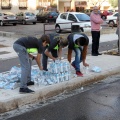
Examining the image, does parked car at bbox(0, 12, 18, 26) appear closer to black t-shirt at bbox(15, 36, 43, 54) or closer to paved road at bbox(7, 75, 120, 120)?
paved road at bbox(7, 75, 120, 120)

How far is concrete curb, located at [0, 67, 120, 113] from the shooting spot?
18.7 feet

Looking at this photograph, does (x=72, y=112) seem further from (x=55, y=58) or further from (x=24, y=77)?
(x=55, y=58)

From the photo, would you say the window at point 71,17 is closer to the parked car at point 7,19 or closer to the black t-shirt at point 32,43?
the parked car at point 7,19

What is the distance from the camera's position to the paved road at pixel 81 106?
17.1 ft

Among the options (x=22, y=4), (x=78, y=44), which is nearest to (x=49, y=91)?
(x=78, y=44)

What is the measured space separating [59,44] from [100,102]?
5.74 ft

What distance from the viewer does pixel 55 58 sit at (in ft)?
24.3

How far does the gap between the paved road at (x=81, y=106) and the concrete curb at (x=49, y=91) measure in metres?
0.15

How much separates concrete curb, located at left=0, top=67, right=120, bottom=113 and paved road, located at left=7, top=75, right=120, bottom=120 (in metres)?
0.15

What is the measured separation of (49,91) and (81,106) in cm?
99

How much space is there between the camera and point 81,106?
5773 mm

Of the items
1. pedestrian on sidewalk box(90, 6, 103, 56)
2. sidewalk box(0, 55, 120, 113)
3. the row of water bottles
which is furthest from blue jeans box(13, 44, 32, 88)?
pedestrian on sidewalk box(90, 6, 103, 56)

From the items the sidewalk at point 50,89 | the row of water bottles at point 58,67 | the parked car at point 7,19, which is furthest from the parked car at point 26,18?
the row of water bottles at point 58,67

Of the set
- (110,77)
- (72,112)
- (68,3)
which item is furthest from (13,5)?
(72,112)
